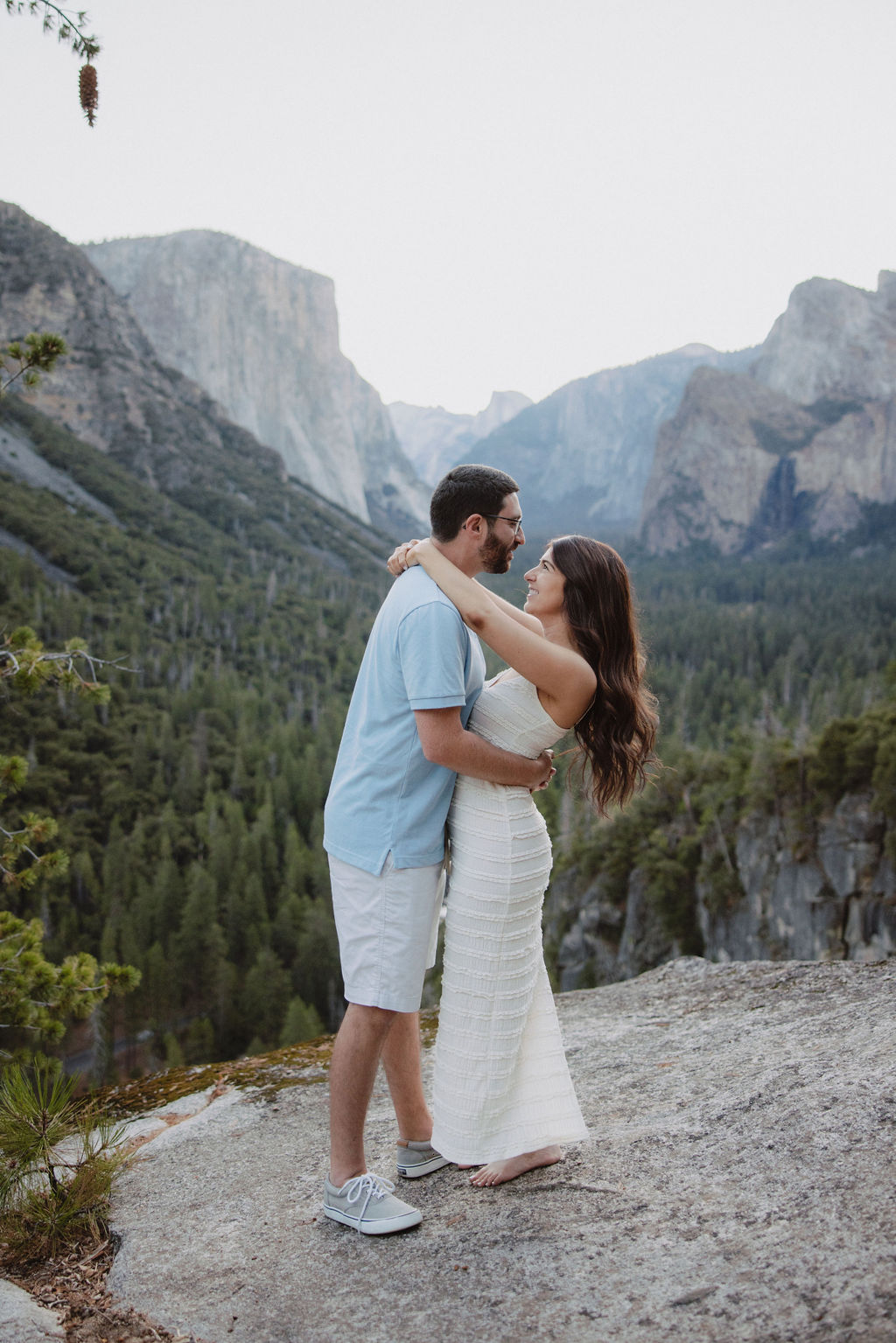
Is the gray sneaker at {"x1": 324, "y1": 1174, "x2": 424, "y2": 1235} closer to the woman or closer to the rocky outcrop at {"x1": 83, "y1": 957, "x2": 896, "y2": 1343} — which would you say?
the rocky outcrop at {"x1": 83, "y1": 957, "x2": 896, "y2": 1343}

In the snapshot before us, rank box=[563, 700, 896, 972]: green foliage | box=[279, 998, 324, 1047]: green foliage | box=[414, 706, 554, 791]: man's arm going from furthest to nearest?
box=[563, 700, 896, 972]: green foliage < box=[279, 998, 324, 1047]: green foliage < box=[414, 706, 554, 791]: man's arm

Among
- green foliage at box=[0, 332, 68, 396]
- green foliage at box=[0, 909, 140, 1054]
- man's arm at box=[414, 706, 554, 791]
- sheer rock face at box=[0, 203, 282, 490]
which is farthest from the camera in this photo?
sheer rock face at box=[0, 203, 282, 490]

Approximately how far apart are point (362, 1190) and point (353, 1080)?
40 centimetres

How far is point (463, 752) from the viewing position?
3154 mm

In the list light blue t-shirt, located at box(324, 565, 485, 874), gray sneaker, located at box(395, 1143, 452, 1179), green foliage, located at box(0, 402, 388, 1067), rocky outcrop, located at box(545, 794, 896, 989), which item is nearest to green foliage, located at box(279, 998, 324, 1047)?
green foliage, located at box(0, 402, 388, 1067)

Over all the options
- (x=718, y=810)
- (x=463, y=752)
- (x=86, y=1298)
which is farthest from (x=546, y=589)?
(x=718, y=810)

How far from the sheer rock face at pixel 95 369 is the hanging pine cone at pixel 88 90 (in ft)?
427

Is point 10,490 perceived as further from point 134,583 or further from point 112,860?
point 112,860

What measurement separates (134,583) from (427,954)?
98.3 meters

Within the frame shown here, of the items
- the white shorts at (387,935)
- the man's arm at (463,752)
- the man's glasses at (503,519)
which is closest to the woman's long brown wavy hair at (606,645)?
the man's glasses at (503,519)

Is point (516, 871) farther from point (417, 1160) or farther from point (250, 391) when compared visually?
point (250, 391)

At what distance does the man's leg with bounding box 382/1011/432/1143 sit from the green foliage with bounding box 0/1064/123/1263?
1.19 m

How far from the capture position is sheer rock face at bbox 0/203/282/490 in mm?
125812

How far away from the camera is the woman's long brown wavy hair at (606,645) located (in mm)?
3465
